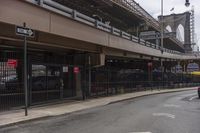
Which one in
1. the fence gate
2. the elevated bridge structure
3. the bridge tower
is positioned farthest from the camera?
the bridge tower

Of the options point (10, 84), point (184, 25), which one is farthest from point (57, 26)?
point (184, 25)

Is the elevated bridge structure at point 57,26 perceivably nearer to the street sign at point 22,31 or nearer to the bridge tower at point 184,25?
the street sign at point 22,31

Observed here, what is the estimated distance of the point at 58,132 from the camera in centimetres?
1247

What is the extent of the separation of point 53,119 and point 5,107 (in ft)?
12.2

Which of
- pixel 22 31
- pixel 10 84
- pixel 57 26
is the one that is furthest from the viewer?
pixel 57 26

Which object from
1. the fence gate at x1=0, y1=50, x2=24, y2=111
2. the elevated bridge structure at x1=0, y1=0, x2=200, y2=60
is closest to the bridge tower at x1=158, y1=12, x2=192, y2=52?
the elevated bridge structure at x1=0, y1=0, x2=200, y2=60

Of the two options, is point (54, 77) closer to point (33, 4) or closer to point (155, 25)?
point (33, 4)

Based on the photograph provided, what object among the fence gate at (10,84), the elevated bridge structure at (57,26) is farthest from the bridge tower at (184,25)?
the fence gate at (10,84)

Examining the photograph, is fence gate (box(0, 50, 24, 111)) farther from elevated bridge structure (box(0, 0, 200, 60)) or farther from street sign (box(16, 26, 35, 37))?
street sign (box(16, 26, 35, 37))

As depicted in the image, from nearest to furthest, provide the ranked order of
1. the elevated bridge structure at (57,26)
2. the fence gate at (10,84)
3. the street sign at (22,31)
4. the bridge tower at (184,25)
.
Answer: the street sign at (22,31), the elevated bridge structure at (57,26), the fence gate at (10,84), the bridge tower at (184,25)

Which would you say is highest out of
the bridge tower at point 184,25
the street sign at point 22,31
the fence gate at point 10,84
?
the bridge tower at point 184,25

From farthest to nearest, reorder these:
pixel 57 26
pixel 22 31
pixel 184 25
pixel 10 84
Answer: pixel 184 25
pixel 57 26
pixel 10 84
pixel 22 31

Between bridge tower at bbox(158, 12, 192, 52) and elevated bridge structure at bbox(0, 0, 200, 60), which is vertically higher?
bridge tower at bbox(158, 12, 192, 52)

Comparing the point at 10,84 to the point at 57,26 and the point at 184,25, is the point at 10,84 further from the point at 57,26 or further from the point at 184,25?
the point at 184,25
